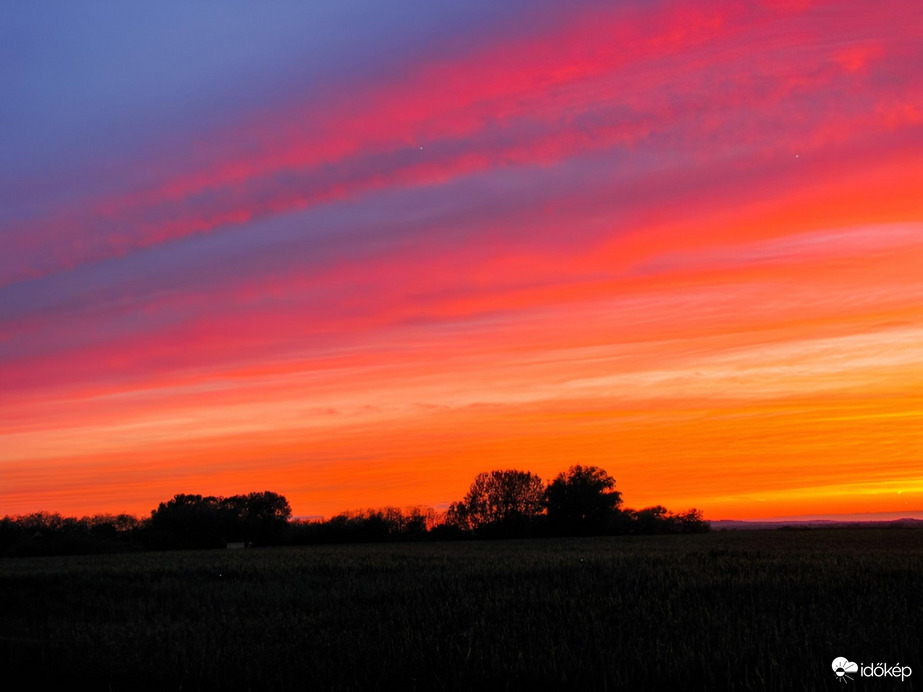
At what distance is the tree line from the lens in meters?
87.5

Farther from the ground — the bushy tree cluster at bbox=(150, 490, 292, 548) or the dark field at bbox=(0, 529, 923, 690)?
the dark field at bbox=(0, 529, 923, 690)

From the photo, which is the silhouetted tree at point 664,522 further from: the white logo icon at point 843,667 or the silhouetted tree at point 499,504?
the white logo icon at point 843,667

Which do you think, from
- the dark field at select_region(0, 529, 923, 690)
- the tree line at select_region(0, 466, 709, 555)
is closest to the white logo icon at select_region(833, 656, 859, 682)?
the dark field at select_region(0, 529, 923, 690)

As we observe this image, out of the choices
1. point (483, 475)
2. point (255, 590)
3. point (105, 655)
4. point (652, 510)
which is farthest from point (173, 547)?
point (105, 655)

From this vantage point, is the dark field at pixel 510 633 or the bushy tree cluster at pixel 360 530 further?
the bushy tree cluster at pixel 360 530

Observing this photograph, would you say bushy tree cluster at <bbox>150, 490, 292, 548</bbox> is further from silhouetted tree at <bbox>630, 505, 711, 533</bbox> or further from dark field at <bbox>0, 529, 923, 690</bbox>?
dark field at <bbox>0, 529, 923, 690</bbox>

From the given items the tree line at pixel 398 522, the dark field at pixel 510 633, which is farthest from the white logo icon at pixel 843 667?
the tree line at pixel 398 522

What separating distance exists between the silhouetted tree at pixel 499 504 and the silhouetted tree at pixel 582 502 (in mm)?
3260

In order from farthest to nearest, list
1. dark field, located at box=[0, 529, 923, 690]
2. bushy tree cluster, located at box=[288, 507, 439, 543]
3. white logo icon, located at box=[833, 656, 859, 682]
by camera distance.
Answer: bushy tree cluster, located at box=[288, 507, 439, 543], dark field, located at box=[0, 529, 923, 690], white logo icon, located at box=[833, 656, 859, 682]

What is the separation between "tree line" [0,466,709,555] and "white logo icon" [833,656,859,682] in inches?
3121

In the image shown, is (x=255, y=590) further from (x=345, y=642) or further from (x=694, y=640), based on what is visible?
(x=694, y=640)

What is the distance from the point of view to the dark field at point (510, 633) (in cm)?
1041

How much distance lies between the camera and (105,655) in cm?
1381

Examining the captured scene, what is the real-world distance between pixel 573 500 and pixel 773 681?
271ft
